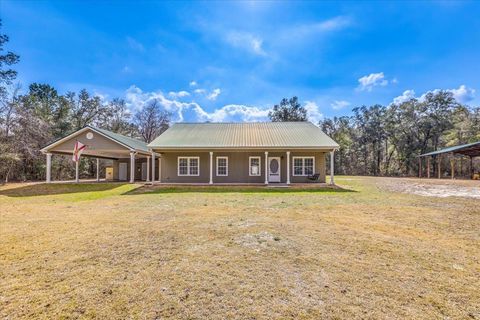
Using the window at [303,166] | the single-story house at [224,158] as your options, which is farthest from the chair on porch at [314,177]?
the window at [303,166]

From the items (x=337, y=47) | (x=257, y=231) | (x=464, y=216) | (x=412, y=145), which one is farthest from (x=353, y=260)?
(x=412, y=145)

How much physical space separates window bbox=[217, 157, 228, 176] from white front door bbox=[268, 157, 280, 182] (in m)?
3.01

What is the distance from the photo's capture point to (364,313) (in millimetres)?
2383

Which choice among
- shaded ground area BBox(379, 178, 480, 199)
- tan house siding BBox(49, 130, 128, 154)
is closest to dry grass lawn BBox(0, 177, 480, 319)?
shaded ground area BBox(379, 178, 480, 199)

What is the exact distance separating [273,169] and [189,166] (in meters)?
5.90

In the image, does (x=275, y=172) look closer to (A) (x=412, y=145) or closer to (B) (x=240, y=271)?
(B) (x=240, y=271)

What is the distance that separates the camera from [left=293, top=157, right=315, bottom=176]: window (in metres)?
16.8

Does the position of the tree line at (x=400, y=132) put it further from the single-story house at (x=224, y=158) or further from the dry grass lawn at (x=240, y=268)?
the dry grass lawn at (x=240, y=268)

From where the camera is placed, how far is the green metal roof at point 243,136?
15805 millimetres

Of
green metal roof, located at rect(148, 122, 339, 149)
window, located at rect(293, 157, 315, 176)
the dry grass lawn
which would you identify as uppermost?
green metal roof, located at rect(148, 122, 339, 149)

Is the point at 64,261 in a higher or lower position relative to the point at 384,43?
lower

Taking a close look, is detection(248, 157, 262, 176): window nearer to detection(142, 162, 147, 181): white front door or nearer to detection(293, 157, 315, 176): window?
detection(293, 157, 315, 176): window

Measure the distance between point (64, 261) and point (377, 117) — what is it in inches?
1732

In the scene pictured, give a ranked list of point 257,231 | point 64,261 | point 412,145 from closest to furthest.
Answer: point 64,261 < point 257,231 < point 412,145
